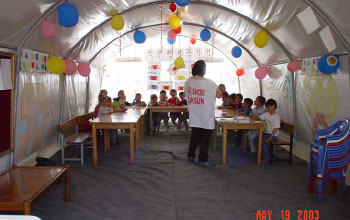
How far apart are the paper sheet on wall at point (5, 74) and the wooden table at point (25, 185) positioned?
44.1 inches

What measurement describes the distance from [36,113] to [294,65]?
16.6 ft

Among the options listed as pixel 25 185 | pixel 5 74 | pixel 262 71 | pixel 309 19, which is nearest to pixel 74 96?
pixel 5 74

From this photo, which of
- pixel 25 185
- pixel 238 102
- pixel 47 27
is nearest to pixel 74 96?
pixel 47 27

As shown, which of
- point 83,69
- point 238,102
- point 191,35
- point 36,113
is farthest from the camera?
point 191,35

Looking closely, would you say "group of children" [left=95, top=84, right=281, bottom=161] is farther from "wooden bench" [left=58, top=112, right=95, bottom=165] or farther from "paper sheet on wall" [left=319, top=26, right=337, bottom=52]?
"paper sheet on wall" [left=319, top=26, right=337, bottom=52]

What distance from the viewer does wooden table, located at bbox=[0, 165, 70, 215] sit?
8.92 ft

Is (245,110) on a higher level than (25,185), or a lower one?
higher

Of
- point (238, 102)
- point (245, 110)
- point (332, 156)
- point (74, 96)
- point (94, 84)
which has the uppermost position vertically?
point (94, 84)

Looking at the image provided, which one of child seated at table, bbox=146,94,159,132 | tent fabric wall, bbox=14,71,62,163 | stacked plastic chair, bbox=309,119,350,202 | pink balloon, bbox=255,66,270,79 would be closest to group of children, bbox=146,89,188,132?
child seated at table, bbox=146,94,159,132

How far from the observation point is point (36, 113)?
5156mm

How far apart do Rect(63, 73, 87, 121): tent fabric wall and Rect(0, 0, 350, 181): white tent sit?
0.08 feet

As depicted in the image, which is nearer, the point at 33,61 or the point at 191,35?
the point at 33,61

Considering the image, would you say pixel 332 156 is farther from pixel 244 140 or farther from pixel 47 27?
pixel 47 27

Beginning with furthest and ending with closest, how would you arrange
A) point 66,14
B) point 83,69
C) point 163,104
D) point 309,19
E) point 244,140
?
point 163,104 < point 83,69 < point 244,140 < point 309,19 < point 66,14
